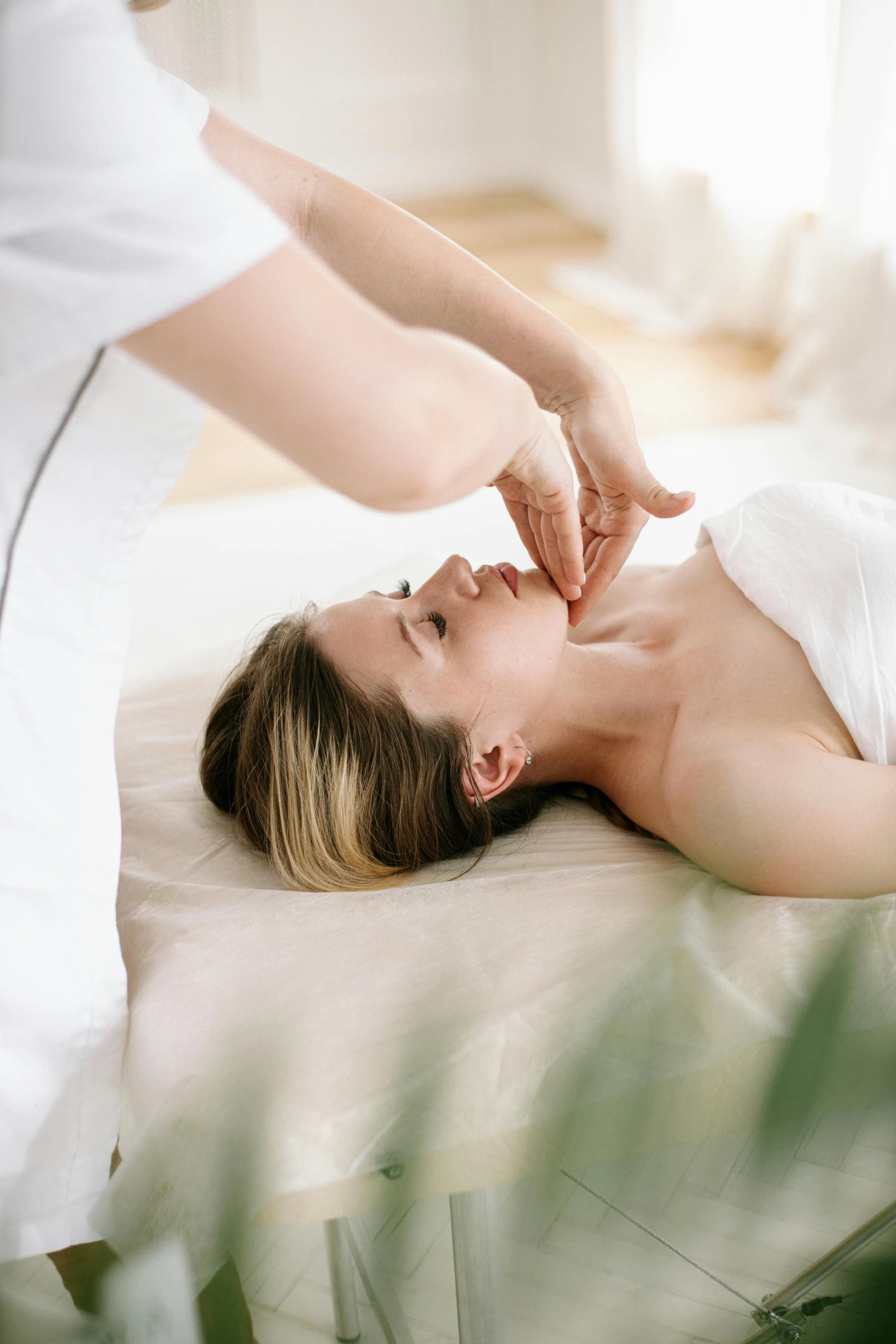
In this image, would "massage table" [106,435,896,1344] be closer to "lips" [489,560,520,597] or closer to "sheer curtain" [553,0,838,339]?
"lips" [489,560,520,597]

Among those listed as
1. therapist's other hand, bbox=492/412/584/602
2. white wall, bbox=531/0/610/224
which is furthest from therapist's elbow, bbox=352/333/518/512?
white wall, bbox=531/0/610/224

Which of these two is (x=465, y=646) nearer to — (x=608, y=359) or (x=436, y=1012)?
(x=436, y=1012)

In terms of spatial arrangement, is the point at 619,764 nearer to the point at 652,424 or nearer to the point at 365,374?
the point at 365,374

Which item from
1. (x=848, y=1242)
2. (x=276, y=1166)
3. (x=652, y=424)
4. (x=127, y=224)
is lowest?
(x=652, y=424)

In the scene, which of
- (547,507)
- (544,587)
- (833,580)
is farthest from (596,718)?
(547,507)

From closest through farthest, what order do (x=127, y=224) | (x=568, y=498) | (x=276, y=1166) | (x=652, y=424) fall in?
1. (x=276, y=1166)
2. (x=127, y=224)
3. (x=568, y=498)
4. (x=652, y=424)

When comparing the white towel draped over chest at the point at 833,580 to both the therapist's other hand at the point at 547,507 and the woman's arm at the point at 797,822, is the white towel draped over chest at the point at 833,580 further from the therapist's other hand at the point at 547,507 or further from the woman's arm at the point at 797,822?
the therapist's other hand at the point at 547,507

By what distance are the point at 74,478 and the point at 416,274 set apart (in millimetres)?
522

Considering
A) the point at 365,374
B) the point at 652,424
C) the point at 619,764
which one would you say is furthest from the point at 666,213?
the point at 365,374

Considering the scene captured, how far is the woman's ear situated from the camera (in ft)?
4.74

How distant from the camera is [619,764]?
1490 millimetres

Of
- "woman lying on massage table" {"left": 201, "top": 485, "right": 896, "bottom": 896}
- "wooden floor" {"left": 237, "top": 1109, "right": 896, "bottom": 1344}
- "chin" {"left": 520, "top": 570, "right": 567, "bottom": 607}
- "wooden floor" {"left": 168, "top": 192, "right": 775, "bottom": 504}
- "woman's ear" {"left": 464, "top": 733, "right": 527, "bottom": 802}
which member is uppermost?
→ "wooden floor" {"left": 237, "top": 1109, "right": 896, "bottom": 1344}

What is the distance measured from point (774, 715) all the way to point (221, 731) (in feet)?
2.21

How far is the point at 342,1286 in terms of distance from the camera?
2.39ft
